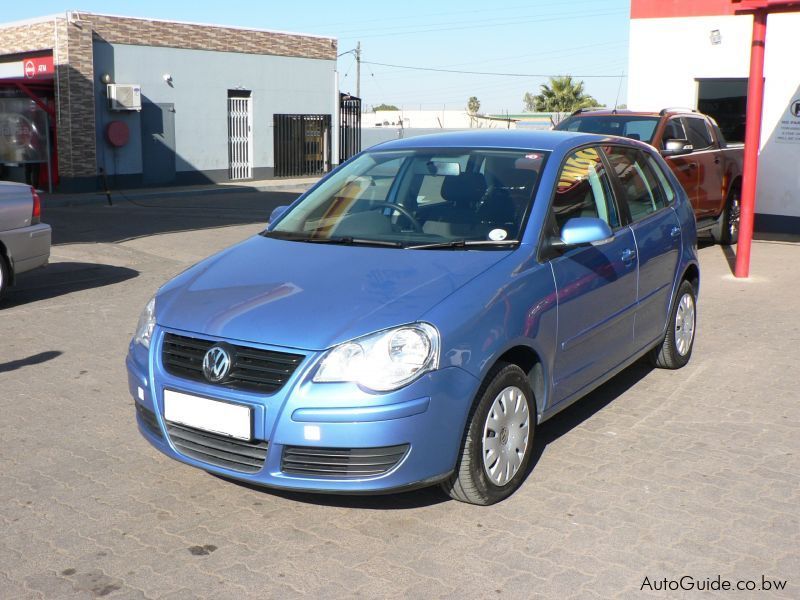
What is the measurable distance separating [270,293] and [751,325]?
217 inches

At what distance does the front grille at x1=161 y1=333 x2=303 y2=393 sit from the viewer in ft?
12.8

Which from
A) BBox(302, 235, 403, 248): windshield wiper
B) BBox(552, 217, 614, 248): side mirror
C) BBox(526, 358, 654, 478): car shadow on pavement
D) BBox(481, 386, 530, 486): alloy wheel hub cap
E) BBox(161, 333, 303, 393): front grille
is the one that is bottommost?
BBox(526, 358, 654, 478): car shadow on pavement

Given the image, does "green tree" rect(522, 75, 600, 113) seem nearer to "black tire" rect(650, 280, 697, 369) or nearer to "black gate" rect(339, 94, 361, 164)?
"black gate" rect(339, 94, 361, 164)

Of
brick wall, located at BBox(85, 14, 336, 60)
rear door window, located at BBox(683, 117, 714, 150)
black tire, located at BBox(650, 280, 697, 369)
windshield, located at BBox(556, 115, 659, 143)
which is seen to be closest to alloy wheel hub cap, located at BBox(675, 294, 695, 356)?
black tire, located at BBox(650, 280, 697, 369)

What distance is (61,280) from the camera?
1070cm

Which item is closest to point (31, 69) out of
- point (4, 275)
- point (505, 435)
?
point (4, 275)

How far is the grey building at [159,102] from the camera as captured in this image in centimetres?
2308

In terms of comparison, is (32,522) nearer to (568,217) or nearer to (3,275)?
(568,217)

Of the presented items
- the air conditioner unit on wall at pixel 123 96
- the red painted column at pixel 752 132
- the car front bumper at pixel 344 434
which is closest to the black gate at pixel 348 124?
the air conditioner unit on wall at pixel 123 96

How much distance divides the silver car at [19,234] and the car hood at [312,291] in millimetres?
4982

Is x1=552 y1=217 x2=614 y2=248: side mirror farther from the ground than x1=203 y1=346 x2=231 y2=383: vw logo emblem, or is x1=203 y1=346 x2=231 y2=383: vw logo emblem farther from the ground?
x1=552 y1=217 x2=614 y2=248: side mirror

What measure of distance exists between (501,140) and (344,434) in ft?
7.79

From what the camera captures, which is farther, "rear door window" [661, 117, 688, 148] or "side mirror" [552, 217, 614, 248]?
"rear door window" [661, 117, 688, 148]

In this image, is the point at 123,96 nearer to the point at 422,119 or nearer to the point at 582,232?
the point at 582,232
